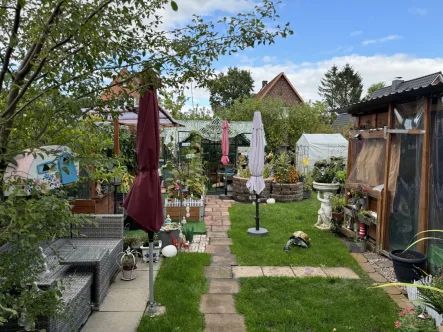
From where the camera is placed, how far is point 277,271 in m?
5.04

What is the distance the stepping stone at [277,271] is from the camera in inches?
193

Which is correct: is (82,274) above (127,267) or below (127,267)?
above

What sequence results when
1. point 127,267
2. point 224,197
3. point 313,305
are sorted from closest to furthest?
point 313,305 < point 127,267 < point 224,197

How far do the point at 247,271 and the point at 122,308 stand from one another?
6.27 feet

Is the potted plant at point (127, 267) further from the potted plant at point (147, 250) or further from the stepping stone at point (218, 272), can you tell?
the stepping stone at point (218, 272)

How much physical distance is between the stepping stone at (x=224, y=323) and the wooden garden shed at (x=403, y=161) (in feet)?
8.46

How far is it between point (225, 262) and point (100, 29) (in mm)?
4396

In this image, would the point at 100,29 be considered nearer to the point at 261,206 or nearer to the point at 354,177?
the point at 354,177

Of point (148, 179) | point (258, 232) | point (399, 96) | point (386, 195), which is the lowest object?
point (258, 232)

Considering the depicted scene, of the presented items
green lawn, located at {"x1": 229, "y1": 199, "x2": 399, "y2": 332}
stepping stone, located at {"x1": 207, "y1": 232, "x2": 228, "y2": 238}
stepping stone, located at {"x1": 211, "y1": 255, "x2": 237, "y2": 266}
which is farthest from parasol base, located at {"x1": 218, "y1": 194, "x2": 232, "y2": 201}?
stepping stone, located at {"x1": 211, "y1": 255, "x2": 237, "y2": 266}

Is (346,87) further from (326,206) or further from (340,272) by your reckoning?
(340,272)

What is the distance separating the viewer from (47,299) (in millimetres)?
1903

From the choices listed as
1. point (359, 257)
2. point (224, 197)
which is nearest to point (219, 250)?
point (359, 257)

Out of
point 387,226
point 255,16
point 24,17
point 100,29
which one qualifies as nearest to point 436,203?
point 387,226
